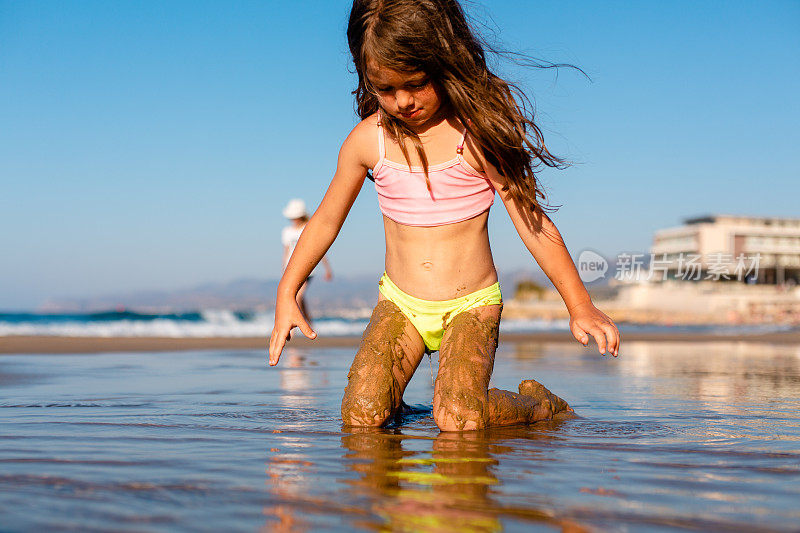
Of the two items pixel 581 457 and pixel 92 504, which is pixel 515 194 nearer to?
pixel 581 457

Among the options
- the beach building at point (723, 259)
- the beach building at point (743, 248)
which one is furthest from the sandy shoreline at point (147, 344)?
the beach building at point (743, 248)

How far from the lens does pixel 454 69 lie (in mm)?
2973

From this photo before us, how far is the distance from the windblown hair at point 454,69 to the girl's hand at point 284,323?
0.83 m

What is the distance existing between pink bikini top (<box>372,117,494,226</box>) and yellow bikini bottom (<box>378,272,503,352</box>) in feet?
1.11

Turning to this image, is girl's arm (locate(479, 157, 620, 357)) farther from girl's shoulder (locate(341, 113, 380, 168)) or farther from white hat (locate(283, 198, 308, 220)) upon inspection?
white hat (locate(283, 198, 308, 220))

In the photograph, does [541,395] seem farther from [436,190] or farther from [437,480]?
[437,480]

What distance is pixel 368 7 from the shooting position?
9.75 ft

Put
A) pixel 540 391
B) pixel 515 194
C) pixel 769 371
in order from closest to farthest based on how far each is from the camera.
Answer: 1. pixel 515 194
2. pixel 540 391
3. pixel 769 371

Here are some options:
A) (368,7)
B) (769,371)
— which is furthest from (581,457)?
(769,371)

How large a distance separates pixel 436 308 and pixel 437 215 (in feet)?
1.33

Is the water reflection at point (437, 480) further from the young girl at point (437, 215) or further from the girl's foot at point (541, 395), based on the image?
the girl's foot at point (541, 395)

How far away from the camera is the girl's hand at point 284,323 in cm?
318

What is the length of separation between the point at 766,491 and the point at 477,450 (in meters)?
0.87

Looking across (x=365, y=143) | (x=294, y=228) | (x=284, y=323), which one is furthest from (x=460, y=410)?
(x=294, y=228)
